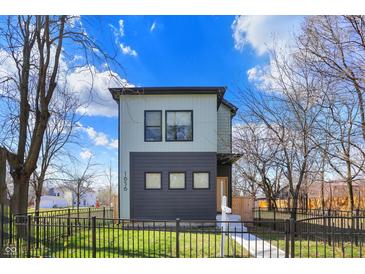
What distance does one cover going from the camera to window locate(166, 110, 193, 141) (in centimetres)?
1019

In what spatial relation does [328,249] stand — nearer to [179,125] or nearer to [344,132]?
[344,132]

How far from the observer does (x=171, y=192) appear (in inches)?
394

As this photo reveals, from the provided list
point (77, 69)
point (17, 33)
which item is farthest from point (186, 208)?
point (17, 33)

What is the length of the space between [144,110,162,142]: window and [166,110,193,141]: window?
278 millimetres

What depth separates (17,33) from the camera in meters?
7.04

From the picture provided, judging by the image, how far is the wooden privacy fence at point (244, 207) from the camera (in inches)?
455

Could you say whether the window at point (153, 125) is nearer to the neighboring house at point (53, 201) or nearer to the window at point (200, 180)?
the window at point (200, 180)

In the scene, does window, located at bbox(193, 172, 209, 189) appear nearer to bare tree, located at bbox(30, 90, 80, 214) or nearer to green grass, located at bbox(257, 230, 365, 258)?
green grass, located at bbox(257, 230, 365, 258)

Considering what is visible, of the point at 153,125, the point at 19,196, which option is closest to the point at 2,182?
the point at 19,196

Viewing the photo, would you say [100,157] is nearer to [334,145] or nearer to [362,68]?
[334,145]

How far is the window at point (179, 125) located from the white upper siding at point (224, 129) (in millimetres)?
1836

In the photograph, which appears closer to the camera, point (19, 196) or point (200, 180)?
point (19, 196)

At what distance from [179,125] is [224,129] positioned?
2.50 metres

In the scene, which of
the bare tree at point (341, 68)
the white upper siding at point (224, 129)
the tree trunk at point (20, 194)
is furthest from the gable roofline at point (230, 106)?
the tree trunk at point (20, 194)
